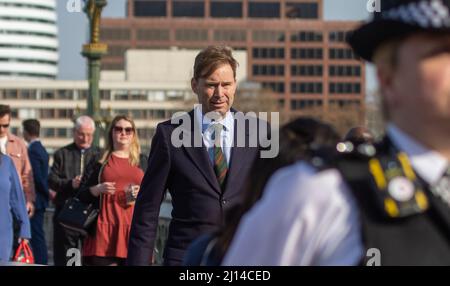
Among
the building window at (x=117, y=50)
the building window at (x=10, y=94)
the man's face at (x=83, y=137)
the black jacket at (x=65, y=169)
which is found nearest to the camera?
the black jacket at (x=65, y=169)

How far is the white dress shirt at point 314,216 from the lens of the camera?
97.5 inches

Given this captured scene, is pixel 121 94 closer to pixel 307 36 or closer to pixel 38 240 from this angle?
pixel 307 36

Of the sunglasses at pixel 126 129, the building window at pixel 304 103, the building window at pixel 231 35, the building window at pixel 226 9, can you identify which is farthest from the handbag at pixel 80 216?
the building window at pixel 226 9

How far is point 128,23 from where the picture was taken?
161 metres

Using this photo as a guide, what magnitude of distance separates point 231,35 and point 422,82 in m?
159

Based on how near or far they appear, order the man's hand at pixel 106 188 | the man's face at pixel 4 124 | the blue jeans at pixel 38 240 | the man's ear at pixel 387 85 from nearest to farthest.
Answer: the man's ear at pixel 387 85 → the man's hand at pixel 106 188 → the man's face at pixel 4 124 → the blue jeans at pixel 38 240

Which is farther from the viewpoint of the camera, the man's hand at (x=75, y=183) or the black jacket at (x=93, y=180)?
the man's hand at (x=75, y=183)

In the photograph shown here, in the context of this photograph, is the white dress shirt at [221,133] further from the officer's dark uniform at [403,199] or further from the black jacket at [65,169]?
the black jacket at [65,169]

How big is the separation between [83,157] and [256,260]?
10647 mm

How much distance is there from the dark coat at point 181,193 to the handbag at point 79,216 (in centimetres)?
358

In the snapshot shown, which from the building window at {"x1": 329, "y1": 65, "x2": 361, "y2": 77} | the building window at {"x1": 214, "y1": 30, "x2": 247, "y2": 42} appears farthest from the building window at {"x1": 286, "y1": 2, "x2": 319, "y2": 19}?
the building window at {"x1": 214, "y1": 30, "x2": 247, "y2": 42}

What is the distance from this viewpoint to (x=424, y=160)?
2520 millimetres

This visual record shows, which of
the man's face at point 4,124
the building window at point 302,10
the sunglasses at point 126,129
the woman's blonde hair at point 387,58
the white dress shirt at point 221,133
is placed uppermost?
the building window at point 302,10
